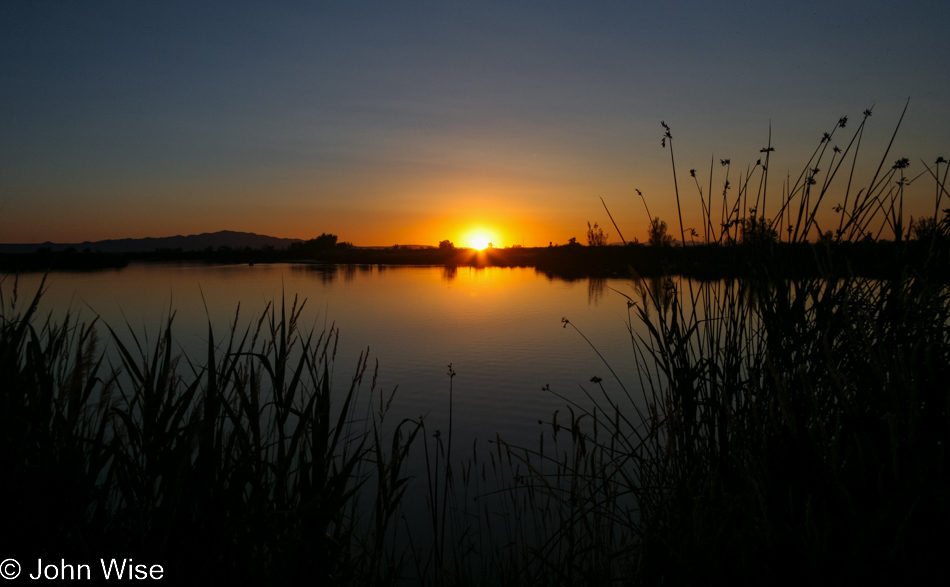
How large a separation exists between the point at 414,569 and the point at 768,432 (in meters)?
1.65

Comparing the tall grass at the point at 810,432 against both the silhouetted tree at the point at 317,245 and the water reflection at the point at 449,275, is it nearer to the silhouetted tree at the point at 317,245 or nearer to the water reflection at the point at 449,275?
the water reflection at the point at 449,275

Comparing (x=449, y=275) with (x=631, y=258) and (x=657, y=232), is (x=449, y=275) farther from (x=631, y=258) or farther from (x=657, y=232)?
(x=657, y=232)

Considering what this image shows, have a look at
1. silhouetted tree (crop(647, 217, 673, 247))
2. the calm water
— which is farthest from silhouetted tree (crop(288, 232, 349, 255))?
silhouetted tree (crop(647, 217, 673, 247))

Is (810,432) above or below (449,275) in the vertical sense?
above

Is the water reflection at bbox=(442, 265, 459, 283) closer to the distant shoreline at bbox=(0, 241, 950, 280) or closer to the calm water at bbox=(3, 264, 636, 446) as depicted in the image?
the distant shoreline at bbox=(0, 241, 950, 280)

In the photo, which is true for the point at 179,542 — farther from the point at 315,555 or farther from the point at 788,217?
the point at 788,217

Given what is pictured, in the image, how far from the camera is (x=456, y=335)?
27.9 ft

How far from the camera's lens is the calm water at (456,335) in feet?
16.4

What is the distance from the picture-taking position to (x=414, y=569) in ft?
8.52

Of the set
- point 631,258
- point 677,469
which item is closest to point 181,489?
point 677,469

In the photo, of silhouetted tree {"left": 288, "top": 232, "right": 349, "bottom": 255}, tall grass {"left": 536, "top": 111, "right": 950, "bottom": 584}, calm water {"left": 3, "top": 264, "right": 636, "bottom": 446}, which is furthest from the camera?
silhouetted tree {"left": 288, "top": 232, "right": 349, "bottom": 255}

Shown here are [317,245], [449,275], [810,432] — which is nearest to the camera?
[810,432]

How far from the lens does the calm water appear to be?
5.01 m

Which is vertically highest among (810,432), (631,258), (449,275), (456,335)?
(631,258)
